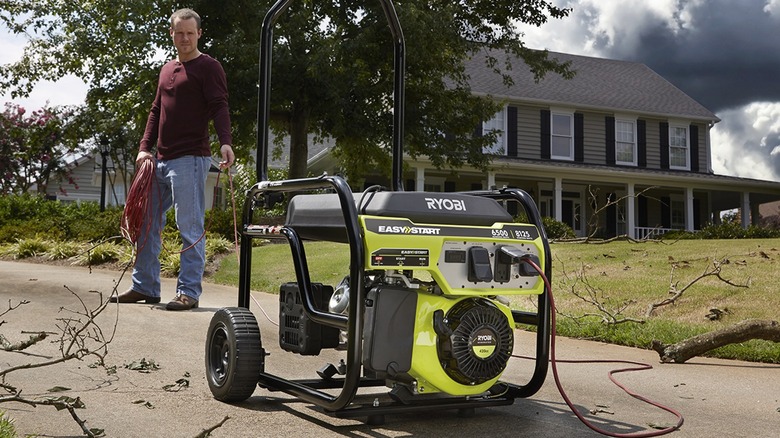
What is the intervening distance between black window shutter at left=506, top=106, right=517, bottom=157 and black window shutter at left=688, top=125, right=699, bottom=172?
6.78 m

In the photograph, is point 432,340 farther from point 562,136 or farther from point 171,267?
point 562,136

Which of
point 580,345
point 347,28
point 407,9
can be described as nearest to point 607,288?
point 580,345

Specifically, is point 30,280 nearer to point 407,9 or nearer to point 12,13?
point 407,9

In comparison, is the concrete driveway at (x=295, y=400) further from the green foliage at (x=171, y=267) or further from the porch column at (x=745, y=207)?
the porch column at (x=745, y=207)

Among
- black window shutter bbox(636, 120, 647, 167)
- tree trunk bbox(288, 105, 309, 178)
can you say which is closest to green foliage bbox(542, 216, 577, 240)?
tree trunk bbox(288, 105, 309, 178)

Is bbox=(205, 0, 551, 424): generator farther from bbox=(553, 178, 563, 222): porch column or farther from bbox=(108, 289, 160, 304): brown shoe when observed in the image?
bbox=(553, 178, 563, 222): porch column

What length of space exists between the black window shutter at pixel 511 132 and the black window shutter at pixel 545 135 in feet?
3.15

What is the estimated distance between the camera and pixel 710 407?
4047 mm

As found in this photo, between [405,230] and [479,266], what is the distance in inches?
12.6

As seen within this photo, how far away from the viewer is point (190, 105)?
20.4 feet

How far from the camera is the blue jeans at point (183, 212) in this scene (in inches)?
242

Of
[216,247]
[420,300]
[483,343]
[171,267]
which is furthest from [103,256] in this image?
[483,343]

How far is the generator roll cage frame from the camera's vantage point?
2.97 metres

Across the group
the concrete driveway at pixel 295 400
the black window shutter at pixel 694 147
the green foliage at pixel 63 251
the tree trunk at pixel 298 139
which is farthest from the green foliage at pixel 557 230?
the concrete driveway at pixel 295 400
